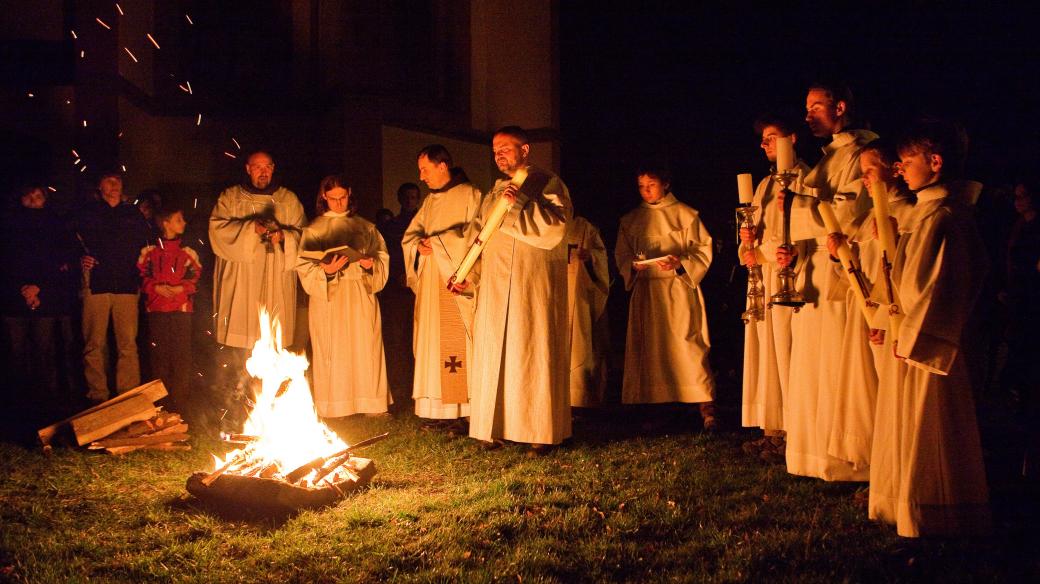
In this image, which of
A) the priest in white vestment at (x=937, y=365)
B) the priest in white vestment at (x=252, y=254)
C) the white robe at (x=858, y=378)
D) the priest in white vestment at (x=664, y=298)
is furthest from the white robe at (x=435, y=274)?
the priest in white vestment at (x=937, y=365)

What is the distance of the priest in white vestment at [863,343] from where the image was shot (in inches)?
201

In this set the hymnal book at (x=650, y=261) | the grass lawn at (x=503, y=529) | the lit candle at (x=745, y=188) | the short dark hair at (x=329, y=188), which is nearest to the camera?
the grass lawn at (x=503, y=529)

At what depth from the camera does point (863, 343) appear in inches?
209

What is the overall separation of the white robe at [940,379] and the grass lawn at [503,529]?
17 cm

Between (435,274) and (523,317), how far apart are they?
164 centimetres

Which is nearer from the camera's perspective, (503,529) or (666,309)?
(503,529)

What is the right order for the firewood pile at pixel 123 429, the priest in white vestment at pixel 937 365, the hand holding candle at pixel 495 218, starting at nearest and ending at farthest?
1. the priest in white vestment at pixel 937 365
2. the hand holding candle at pixel 495 218
3. the firewood pile at pixel 123 429

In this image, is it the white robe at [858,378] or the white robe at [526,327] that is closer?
the white robe at [858,378]

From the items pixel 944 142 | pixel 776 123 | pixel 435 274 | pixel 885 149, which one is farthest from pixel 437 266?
pixel 944 142

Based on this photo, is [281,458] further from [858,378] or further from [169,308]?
[169,308]

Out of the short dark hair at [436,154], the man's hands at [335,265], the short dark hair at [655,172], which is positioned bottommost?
the man's hands at [335,265]

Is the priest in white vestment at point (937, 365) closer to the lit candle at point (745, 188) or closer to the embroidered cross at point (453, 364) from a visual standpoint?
the lit candle at point (745, 188)

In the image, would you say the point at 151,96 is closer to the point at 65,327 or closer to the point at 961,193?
the point at 65,327

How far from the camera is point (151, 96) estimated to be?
41.2 ft
